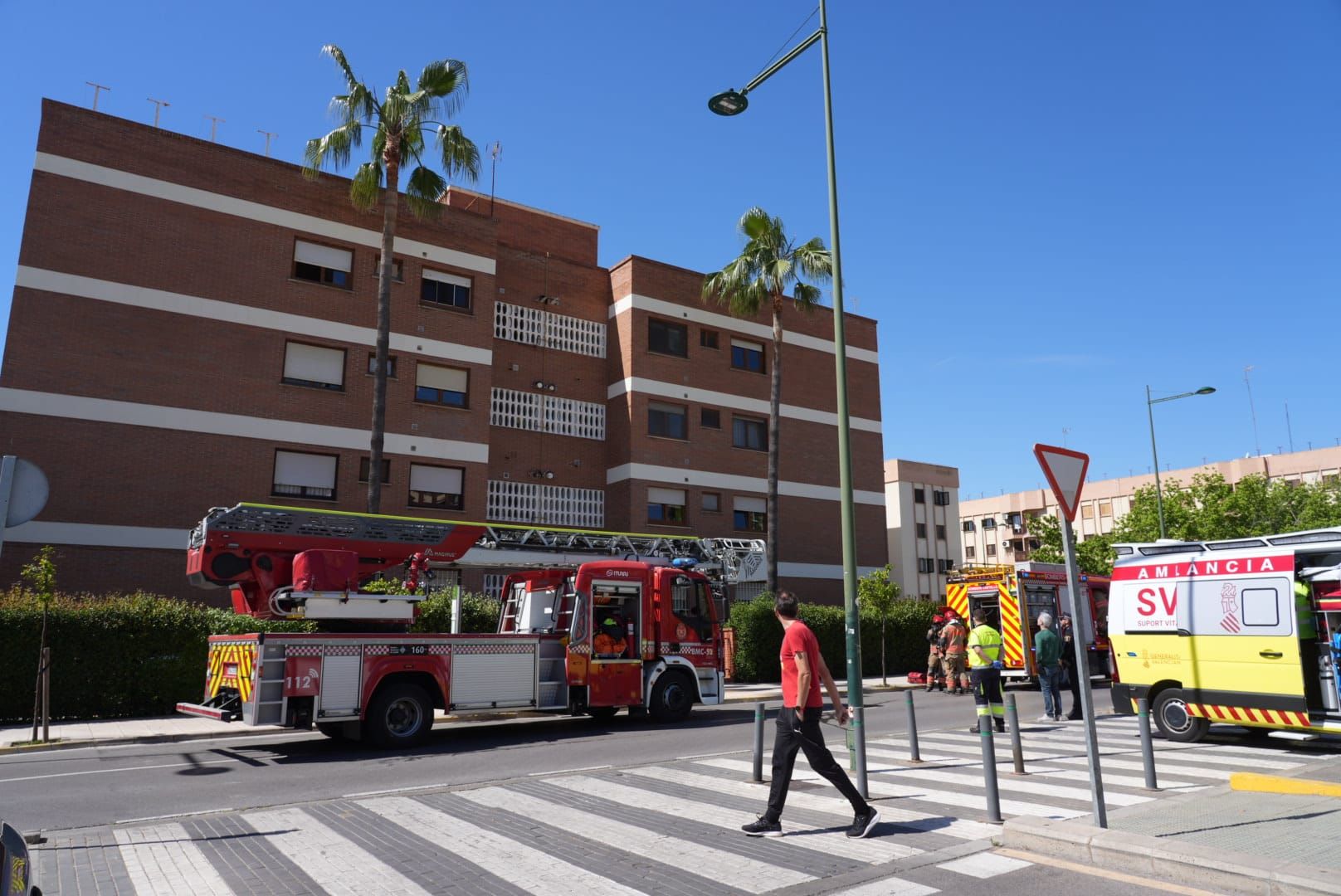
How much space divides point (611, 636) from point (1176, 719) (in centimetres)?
801

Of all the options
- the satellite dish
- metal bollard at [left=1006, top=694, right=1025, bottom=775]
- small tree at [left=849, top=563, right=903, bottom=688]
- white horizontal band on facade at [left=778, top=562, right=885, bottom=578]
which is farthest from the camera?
white horizontal band on facade at [left=778, top=562, right=885, bottom=578]

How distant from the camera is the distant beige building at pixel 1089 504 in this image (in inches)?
3056

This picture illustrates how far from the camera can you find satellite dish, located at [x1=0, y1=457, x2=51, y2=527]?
609cm

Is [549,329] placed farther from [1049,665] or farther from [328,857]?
[328,857]

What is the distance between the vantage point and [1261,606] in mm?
10961

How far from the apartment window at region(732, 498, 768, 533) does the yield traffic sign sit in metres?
25.2

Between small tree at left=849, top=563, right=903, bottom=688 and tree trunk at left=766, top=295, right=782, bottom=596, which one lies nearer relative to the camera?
small tree at left=849, top=563, right=903, bottom=688

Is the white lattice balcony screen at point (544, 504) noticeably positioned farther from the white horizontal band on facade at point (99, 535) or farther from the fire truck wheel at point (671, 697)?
the fire truck wheel at point (671, 697)

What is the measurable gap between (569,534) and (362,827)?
12.4 metres

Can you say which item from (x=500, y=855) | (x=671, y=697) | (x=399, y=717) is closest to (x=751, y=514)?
(x=671, y=697)

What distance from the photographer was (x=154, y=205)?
22609mm

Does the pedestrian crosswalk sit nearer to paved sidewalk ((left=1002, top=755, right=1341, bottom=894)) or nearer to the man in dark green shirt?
paved sidewalk ((left=1002, top=755, right=1341, bottom=894))

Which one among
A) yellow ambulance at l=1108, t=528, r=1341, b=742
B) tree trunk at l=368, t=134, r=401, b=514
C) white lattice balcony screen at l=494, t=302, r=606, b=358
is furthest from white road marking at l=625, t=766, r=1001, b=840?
white lattice balcony screen at l=494, t=302, r=606, b=358

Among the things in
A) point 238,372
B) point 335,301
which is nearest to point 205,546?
point 238,372
